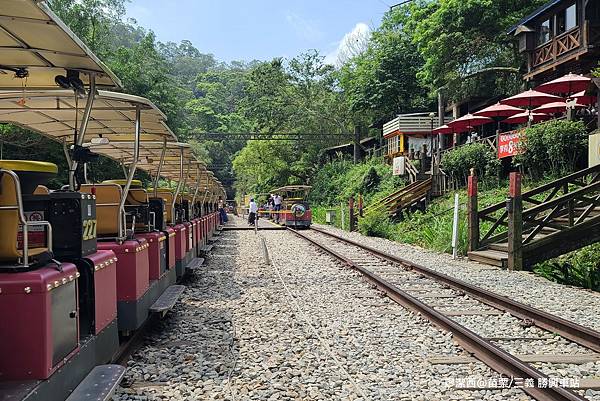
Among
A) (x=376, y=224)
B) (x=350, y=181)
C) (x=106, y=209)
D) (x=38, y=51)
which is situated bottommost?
(x=376, y=224)

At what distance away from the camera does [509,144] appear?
747 inches

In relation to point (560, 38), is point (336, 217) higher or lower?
lower

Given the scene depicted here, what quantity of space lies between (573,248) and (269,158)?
137 feet

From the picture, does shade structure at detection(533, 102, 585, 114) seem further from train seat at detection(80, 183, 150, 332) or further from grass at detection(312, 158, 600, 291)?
train seat at detection(80, 183, 150, 332)

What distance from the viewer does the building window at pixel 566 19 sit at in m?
23.8

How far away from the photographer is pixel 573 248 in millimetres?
10906

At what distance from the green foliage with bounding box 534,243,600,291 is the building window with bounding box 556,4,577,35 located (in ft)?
51.5

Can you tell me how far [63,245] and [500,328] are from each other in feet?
16.0

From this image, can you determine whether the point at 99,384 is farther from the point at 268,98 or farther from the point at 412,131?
the point at 268,98

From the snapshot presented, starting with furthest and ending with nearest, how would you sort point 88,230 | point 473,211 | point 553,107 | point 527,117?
1. point 527,117
2. point 553,107
3. point 473,211
4. point 88,230

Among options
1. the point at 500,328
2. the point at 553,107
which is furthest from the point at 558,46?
the point at 500,328

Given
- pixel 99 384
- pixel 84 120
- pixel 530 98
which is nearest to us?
pixel 99 384

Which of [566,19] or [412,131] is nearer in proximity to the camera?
[566,19]

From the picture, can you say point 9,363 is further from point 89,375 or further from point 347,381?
point 347,381
